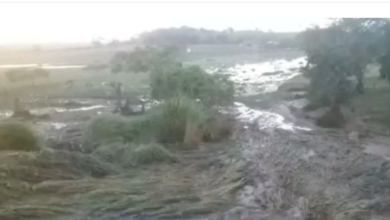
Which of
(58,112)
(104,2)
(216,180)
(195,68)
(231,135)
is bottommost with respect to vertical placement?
(216,180)

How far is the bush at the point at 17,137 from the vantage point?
6.73 ft

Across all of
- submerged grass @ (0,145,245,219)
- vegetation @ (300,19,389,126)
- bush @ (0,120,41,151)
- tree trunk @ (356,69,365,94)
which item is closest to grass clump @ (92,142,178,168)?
submerged grass @ (0,145,245,219)

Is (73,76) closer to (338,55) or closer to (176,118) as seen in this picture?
(176,118)

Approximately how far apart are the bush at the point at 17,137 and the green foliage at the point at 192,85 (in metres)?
0.50

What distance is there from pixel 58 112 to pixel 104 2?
485 mm

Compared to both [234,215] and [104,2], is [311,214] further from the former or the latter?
[104,2]

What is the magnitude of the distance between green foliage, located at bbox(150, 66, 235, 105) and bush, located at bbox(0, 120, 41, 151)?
50 centimetres

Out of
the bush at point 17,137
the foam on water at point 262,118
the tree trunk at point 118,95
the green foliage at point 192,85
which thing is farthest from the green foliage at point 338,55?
the bush at point 17,137

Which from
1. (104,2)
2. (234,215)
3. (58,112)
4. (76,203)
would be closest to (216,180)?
(234,215)

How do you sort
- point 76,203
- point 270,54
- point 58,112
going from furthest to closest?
point 270,54 → point 58,112 → point 76,203

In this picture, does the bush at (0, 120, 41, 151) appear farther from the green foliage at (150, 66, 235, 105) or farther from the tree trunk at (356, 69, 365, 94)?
the tree trunk at (356, 69, 365, 94)

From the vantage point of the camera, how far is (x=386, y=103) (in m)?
2.21

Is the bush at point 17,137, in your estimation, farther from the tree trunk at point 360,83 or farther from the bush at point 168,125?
the tree trunk at point 360,83

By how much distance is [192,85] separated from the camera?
214 centimetres
